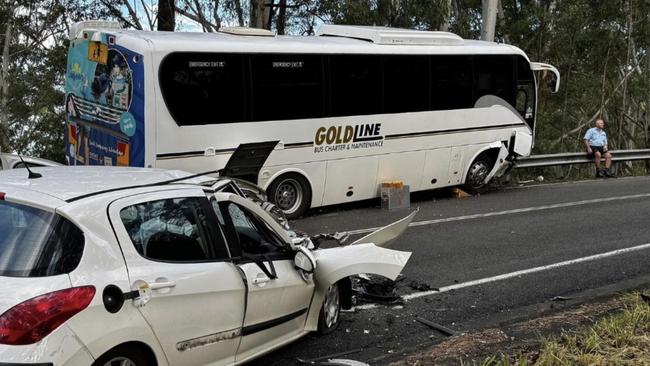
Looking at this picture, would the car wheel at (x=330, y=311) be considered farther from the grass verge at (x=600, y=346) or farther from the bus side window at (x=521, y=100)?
A: the bus side window at (x=521, y=100)

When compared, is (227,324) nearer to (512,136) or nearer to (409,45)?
(409,45)

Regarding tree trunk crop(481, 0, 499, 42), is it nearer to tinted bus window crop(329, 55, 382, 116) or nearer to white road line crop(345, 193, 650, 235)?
white road line crop(345, 193, 650, 235)

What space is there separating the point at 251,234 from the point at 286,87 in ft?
21.4

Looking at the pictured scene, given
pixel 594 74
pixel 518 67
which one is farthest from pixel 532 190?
pixel 594 74

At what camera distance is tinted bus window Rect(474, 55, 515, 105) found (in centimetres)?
1430

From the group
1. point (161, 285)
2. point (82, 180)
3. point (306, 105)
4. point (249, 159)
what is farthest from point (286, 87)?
point (161, 285)

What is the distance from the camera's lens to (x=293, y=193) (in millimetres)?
12031

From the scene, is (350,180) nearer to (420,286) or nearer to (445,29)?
(420,286)

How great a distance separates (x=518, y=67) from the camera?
49.8ft

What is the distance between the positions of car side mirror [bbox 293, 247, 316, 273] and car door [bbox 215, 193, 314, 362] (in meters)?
0.07

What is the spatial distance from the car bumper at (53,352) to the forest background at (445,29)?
57.8 feet

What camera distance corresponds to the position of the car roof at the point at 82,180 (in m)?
4.16

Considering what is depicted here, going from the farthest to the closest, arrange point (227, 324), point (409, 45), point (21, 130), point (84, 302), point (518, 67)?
point (21, 130) < point (518, 67) < point (409, 45) < point (227, 324) < point (84, 302)

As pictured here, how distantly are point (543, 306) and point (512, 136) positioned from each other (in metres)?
8.75
